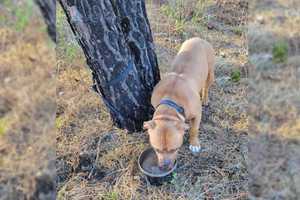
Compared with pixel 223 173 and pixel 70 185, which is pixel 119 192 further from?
pixel 223 173

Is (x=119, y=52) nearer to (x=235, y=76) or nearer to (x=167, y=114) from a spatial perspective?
(x=167, y=114)

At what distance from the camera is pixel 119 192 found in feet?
10.8

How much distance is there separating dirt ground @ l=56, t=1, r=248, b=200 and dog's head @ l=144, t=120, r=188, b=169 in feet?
0.95

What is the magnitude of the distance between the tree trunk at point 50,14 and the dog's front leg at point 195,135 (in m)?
1.59

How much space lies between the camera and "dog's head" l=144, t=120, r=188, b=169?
10.0 feet

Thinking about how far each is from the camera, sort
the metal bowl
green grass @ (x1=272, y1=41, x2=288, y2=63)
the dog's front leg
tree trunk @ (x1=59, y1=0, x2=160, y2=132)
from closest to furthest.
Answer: tree trunk @ (x1=59, y1=0, x2=160, y2=132), the metal bowl, the dog's front leg, green grass @ (x1=272, y1=41, x2=288, y2=63)

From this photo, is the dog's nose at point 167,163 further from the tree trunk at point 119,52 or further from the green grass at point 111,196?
the tree trunk at point 119,52

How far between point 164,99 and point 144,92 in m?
0.40

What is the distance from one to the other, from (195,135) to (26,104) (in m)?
1.59

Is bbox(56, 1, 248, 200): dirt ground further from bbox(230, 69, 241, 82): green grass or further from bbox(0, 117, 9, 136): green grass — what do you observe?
bbox(0, 117, 9, 136): green grass

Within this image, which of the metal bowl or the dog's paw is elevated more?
the metal bowl

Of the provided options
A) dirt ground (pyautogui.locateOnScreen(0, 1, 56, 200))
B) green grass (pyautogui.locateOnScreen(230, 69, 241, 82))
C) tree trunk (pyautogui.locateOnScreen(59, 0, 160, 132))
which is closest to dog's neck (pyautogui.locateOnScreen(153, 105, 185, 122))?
tree trunk (pyautogui.locateOnScreen(59, 0, 160, 132))

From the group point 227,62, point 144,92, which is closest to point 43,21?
point 144,92

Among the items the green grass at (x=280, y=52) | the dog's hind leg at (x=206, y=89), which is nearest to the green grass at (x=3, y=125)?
the dog's hind leg at (x=206, y=89)
